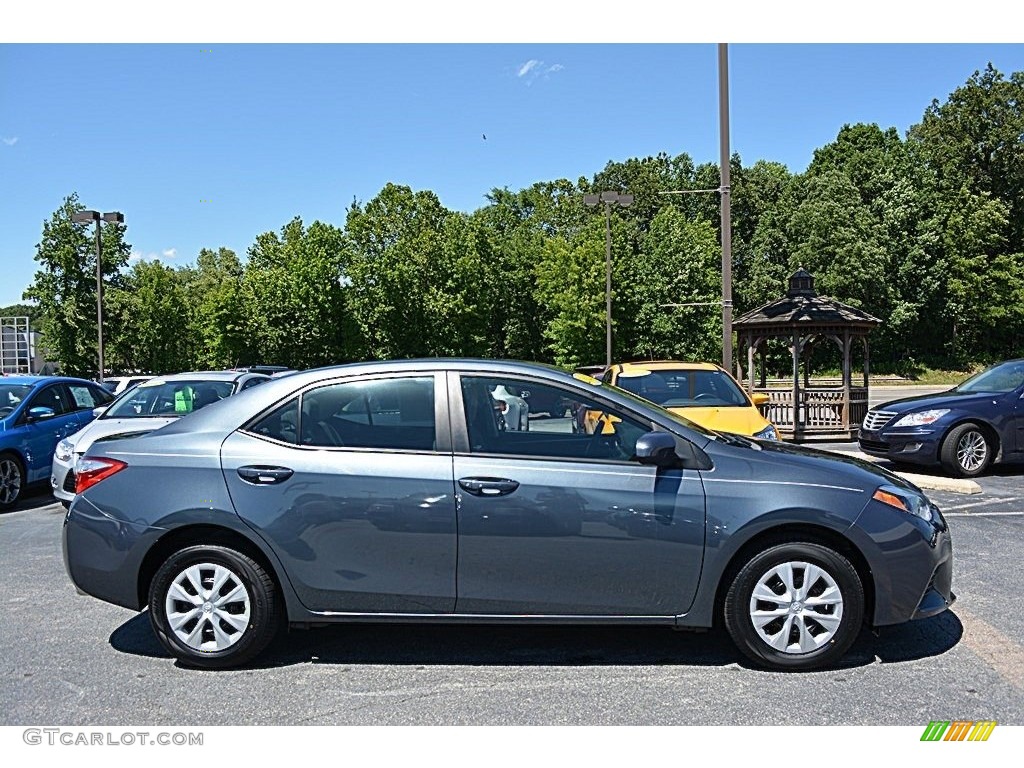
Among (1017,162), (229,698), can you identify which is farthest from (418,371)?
(1017,162)

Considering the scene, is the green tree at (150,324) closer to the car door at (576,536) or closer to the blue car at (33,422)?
the blue car at (33,422)

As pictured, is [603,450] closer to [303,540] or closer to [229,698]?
[303,540]

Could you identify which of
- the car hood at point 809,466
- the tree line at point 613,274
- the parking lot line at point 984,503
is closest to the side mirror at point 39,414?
the car hood at point 809,466

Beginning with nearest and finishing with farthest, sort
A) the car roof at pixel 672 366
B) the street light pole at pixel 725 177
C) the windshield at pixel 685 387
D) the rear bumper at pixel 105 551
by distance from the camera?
the rear bumper at pixel 105 551 → the windshield at pixel 685 387 → the car roof at pixel 672 366 → the street light pole at pixel 725 177

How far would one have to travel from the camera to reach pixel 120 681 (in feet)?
14.3

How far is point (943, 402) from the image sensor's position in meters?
10.6

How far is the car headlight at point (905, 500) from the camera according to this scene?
439 centimetres

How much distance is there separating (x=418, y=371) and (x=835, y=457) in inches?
96.6

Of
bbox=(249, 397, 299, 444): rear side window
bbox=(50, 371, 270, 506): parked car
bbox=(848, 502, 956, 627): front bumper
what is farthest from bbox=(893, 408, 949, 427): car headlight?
bbox=(249, 397, 299, 444): rear side window

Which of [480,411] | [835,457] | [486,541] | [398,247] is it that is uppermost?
[398,247]

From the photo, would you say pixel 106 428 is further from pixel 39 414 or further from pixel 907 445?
pixel 907 445

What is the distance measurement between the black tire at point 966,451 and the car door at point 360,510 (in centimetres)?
819
